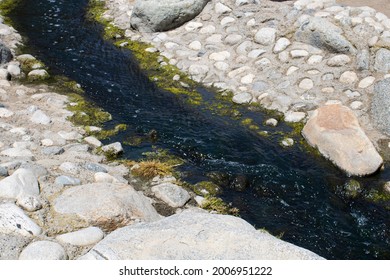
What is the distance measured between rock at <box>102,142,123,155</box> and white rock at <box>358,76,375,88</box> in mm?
5330

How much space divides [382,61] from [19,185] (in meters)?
7.87

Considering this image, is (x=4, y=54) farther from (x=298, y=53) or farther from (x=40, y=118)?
(x=298, y=53)

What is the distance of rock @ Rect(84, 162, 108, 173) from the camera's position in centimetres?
687

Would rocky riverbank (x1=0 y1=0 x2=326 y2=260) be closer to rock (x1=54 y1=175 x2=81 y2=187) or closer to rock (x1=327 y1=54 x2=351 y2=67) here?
rock (x1=54 y1=175 x2=81 y2=187)

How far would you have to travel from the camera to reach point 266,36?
11531mm

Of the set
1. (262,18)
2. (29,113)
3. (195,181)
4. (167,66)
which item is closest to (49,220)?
(195,181)

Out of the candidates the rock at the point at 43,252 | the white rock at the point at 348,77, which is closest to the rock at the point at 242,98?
the white rock at the point at 348,77

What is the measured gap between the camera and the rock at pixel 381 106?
29.1ft

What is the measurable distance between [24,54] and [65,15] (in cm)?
401

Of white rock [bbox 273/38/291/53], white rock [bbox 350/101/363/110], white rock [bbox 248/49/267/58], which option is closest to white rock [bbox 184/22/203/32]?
white rock [bbox 248/49/267/58]

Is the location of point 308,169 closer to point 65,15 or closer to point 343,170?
point 343,170

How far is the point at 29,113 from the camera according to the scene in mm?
8750

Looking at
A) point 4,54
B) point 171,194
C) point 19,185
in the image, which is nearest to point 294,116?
point 171,194

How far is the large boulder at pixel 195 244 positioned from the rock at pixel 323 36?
23.1ft
